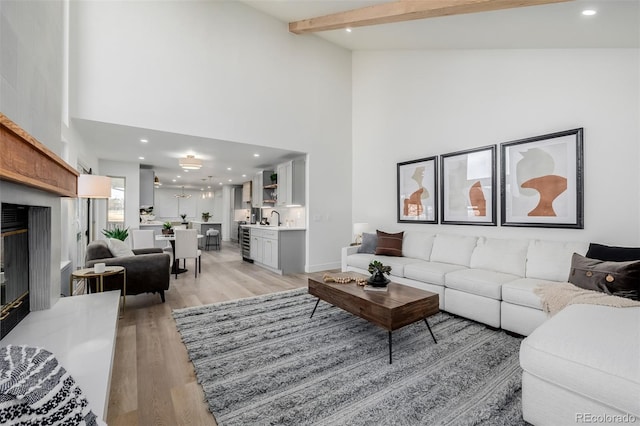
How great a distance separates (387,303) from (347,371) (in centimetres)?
61

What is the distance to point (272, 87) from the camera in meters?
5.08

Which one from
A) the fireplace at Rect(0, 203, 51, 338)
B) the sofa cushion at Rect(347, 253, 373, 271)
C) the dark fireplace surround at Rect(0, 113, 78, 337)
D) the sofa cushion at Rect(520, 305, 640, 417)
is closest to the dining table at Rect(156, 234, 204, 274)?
the dark fireplace surround at Rect(0, 113, 78, 337)

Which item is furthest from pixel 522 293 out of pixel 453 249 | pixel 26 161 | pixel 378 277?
pixel 26 161

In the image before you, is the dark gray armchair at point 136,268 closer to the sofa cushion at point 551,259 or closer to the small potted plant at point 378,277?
the small potted plant at point 378,277

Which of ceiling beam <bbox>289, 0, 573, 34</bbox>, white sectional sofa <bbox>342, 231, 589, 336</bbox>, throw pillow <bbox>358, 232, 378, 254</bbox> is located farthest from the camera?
throw pillow <bbox>358, 232, 378, 254</bbox>

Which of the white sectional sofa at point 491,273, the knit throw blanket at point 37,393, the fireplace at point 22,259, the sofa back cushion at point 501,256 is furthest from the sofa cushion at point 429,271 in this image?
the fireplace at point 22,259

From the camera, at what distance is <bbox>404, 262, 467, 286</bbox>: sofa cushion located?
332cm

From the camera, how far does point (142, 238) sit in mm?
5285

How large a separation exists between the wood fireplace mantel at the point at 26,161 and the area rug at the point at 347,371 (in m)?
1.61

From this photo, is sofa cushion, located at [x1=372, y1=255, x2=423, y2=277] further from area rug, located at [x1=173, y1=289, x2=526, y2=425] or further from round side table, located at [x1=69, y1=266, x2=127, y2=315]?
round side table, located at [x1=69, y1=266, x2=127, y2=315]

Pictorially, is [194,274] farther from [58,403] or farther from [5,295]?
[58,403]

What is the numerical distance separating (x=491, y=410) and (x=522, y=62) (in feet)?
12.8

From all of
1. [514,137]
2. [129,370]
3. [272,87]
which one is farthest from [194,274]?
[514,137]
